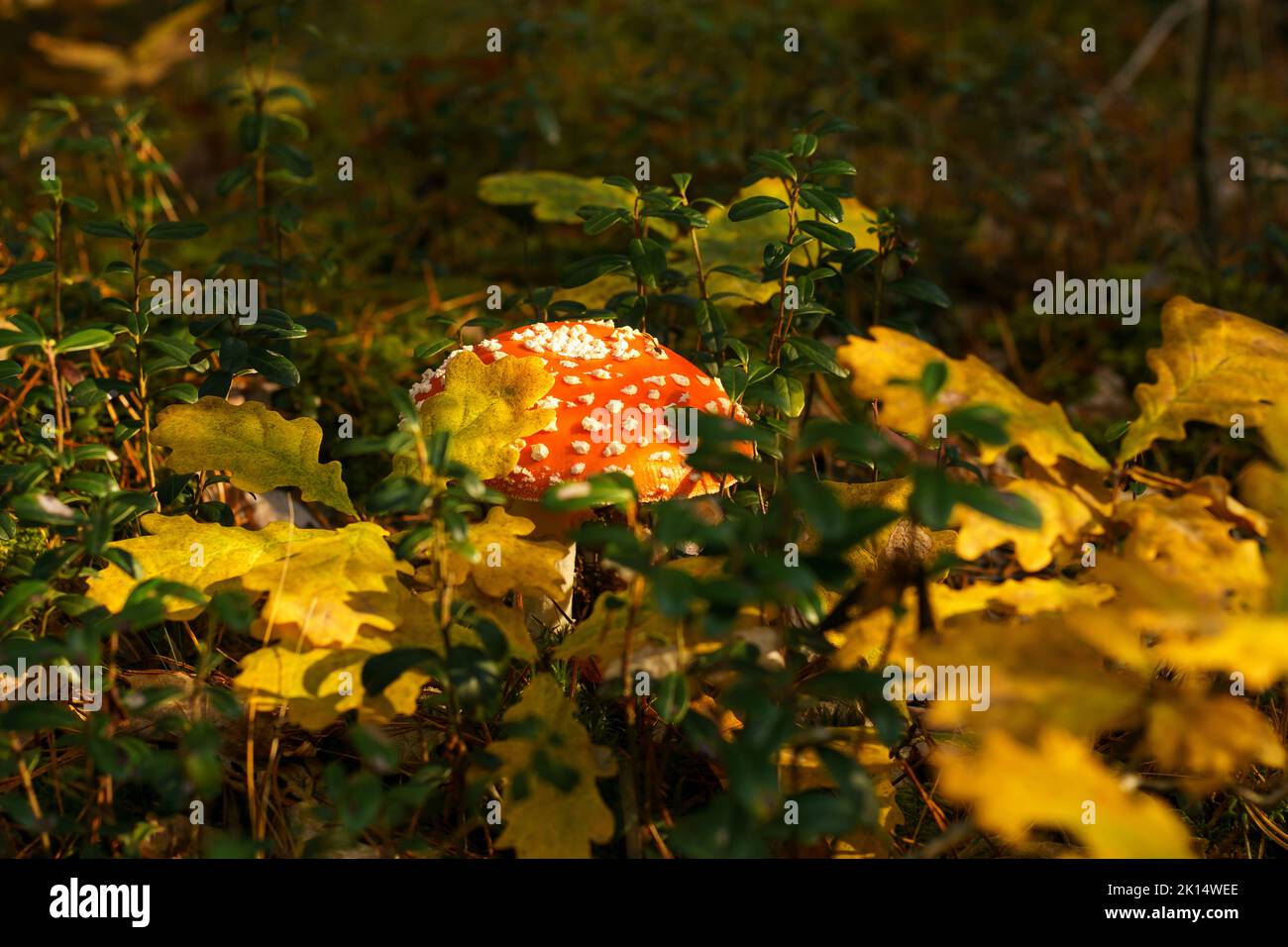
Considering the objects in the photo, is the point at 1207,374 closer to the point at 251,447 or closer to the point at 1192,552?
the point at 1192,552

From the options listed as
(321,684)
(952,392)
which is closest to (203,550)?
(321,684)

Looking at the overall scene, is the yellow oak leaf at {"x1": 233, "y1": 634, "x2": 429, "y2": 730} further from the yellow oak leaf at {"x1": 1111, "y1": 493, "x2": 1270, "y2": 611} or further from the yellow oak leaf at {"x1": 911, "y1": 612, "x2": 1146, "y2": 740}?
the yellow oak leaf at {"x1": 1111, "y1": 493, "x2": 1270, "y2": 611}

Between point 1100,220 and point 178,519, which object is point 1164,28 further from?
point 178,519

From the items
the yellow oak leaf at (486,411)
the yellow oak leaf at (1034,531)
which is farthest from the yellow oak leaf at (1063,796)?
the yellow oak leaf at (486,411)

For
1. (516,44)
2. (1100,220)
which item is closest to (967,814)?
(1100,220)

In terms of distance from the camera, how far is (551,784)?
2.09 m

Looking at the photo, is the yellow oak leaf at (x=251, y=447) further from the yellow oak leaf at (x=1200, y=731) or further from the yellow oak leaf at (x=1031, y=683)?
the yellow oak leaf at (x=1200, y=731)

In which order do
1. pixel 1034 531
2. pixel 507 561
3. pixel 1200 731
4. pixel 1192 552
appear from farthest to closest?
pixel 507 561 < pixel 1034 531 < pixel 1192 552 < pixel 1200 731

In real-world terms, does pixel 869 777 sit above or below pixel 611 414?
below

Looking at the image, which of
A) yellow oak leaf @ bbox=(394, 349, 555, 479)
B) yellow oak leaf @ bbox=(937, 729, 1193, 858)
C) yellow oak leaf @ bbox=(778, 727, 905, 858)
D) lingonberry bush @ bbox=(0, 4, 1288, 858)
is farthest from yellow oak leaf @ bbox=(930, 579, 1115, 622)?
yellow oak leaf @ bbox=(394, 349, 555, 479)

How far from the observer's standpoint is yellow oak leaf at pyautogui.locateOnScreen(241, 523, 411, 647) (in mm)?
2158

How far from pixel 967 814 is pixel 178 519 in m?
1.91

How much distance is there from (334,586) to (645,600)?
2.04 ft

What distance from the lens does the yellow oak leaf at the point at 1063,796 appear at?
147cm
